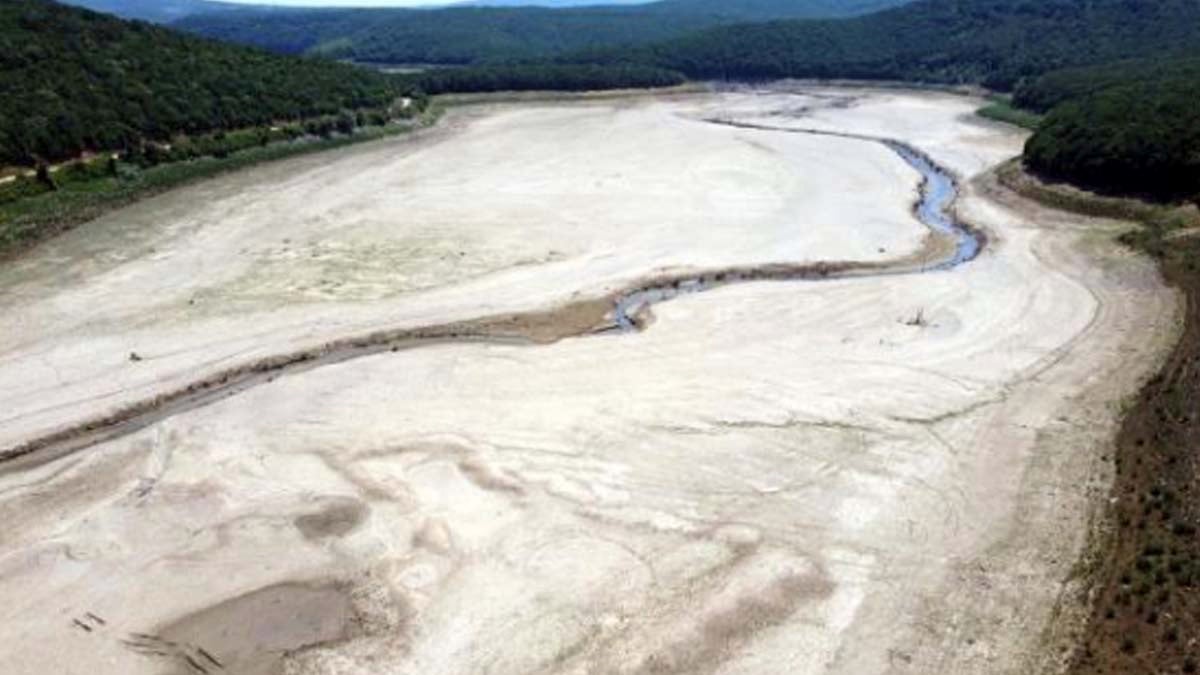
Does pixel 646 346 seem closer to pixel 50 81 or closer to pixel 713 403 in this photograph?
pixel 713 403

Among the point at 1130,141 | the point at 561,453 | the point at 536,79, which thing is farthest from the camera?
the point at 536,79

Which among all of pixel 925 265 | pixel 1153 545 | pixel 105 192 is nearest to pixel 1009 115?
pixel 925 265

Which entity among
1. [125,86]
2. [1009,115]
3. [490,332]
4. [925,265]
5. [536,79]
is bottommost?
[1009,115]

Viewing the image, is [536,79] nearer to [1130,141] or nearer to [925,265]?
[1130,141]

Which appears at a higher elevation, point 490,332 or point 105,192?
point 105,192

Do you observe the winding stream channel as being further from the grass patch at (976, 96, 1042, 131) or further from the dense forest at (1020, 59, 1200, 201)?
the grass patch at (976, 96, 1042, 131)

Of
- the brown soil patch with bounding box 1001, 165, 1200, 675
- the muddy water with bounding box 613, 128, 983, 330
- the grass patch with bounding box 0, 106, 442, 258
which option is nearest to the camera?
the brown soil patch with bounding box 1001, 165, 1200, 675

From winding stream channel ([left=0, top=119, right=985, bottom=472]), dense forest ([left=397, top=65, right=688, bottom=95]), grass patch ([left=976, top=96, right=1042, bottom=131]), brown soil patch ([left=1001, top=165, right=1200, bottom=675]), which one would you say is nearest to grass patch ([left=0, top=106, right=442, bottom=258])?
winding stream channel ([left=0, top=119, right=985, bottom=472])
